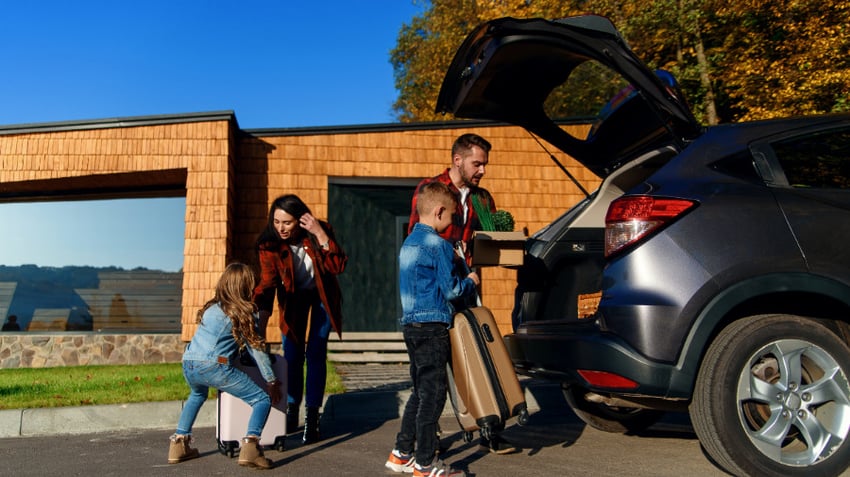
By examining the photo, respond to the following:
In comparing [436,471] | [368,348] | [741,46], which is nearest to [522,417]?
[436,471]

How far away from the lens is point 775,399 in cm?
359

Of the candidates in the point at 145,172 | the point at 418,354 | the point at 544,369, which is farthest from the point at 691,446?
the point at 145,172

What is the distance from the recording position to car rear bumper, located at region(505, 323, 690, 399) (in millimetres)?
3539

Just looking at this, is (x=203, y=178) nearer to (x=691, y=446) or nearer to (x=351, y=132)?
(x=351, y=132)

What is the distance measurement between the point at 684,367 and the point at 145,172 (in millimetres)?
10064

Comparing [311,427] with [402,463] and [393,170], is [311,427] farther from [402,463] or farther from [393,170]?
[393,170]

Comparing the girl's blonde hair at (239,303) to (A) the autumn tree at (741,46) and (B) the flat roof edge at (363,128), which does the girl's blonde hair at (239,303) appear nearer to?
(B) the flat roof edge at (363,128)

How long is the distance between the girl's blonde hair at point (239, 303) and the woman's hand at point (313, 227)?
743mm

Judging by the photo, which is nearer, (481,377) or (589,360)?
(589,360)

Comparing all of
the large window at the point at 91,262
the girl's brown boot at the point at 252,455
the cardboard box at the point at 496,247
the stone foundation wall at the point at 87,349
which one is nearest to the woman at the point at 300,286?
the girl's brown boot at the point at 252,455

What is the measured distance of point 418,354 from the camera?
412 centimetres

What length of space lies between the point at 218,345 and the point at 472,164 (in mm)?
1992

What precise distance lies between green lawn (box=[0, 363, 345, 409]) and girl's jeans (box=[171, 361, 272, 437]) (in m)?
1.96

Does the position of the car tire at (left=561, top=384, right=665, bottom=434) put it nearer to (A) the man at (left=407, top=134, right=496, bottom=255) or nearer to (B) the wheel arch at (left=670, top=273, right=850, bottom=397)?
(A) the man at (left=407, top=134, right=496, bottom=255)
